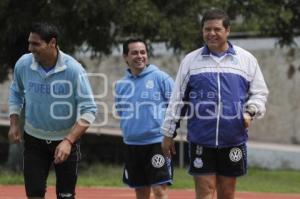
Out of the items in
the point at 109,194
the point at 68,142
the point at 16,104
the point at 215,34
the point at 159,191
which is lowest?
the point at 109,194

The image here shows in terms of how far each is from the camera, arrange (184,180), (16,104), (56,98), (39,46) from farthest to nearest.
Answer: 1. (184,180)
2. (16,104)
3. (56,98)
4. (39,46)

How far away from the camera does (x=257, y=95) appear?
7168mm

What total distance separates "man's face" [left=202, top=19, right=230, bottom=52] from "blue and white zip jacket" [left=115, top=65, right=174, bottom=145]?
1694 mm

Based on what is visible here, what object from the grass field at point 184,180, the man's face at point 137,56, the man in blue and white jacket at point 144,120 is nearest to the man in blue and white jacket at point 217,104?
the man in blue and white jacket at point 144,120

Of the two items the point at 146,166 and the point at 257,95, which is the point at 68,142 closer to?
the point at 257,95

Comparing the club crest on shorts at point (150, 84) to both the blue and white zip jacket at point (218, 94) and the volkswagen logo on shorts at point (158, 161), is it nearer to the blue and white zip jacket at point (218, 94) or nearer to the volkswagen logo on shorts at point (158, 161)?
the volkswagen logo on shorts at point (158, 161)

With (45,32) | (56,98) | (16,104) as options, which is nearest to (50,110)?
(56,98)

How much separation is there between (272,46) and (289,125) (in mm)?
2839

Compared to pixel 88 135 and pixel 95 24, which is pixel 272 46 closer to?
pixel 88 135

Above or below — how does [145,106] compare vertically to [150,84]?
below

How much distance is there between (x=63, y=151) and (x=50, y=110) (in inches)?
18.2

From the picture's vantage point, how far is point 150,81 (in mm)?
8828

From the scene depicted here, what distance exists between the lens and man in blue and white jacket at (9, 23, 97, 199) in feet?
23.4

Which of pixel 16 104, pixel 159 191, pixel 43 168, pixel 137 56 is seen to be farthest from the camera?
pixel 137 56
